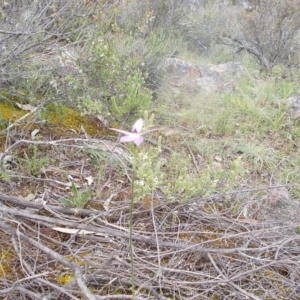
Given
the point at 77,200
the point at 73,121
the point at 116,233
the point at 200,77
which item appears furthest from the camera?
the point at 200,77

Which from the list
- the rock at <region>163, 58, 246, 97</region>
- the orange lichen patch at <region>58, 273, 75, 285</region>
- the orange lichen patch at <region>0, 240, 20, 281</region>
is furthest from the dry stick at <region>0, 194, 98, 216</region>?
the rock at <region>163, 58, 246, 97</region>

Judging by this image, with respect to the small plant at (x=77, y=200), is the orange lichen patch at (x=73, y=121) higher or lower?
lower

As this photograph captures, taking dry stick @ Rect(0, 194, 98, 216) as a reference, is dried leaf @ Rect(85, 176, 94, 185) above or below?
below

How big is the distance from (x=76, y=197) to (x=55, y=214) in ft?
0.45

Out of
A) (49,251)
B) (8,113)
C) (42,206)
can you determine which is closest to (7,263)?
(49,251)

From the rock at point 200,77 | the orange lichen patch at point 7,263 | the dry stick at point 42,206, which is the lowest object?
the rock at point 200,77

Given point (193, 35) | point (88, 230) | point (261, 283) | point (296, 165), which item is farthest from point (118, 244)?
point (193, 35)

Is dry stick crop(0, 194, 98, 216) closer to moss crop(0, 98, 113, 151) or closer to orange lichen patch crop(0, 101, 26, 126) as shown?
moss crop(0, 98, 113, 151)

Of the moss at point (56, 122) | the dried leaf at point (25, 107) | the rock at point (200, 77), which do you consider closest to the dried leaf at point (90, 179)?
the moss at point (56, 122)

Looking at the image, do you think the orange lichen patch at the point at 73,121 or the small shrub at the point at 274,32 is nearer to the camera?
the orange lichen patch at the point at 73,121

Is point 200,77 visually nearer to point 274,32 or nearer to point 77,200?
point 274,32

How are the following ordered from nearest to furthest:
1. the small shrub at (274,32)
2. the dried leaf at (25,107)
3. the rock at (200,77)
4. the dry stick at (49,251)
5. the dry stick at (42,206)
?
the dry stick at (49,251), the dry stick at (42,206), the dried leaf at (25,107), the rock at (200,77), the small shrub at (274,32)

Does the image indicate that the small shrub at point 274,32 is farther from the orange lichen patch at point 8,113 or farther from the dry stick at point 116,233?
the dry stick at point 116,233

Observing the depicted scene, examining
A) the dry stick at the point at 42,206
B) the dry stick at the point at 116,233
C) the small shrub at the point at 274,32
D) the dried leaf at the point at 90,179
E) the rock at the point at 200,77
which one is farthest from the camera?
the small shrub at the point at 274,32
